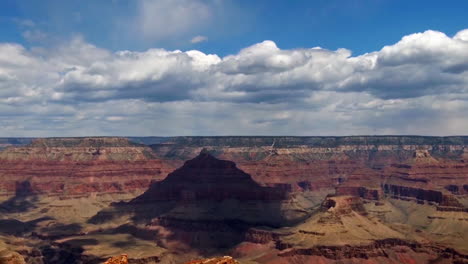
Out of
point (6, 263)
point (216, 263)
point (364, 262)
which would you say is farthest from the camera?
point (364, 262)

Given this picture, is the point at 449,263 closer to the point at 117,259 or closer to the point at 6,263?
the point at 6,263

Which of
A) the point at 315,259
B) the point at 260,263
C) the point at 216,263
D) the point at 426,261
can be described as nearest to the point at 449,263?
the point at 426,261

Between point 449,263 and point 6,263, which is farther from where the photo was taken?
point 449,263

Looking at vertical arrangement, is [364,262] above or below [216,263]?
below

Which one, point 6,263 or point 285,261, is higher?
point 6,263

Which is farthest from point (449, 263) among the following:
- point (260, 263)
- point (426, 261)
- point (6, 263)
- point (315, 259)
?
point (6, 263)

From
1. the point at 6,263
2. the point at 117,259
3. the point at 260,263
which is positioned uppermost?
the point at 117,259

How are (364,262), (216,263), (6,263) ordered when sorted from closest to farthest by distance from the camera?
1. (216,263)
2. (6,263)
3. (364,262)

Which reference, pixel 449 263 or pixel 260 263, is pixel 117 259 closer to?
pixel 260 263

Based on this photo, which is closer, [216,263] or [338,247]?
[216,263]
